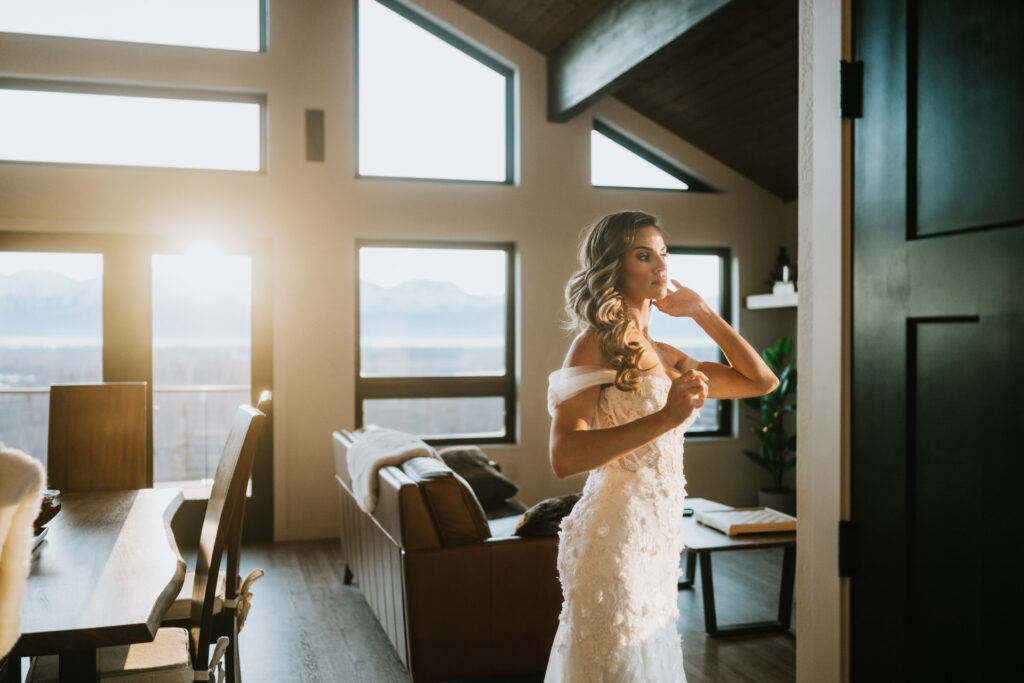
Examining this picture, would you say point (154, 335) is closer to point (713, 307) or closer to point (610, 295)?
point (713, 307)

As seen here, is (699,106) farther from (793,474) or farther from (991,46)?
(991,46)

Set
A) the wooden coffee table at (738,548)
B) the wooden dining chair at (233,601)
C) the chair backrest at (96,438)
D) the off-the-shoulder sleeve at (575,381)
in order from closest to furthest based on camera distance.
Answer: the off-the-shoulder sleeve at (575,381), the wooden dining chair at (233,601), the chair backrest at (96,438), the wooden coffee table at (738,548)

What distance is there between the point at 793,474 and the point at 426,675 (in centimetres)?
433

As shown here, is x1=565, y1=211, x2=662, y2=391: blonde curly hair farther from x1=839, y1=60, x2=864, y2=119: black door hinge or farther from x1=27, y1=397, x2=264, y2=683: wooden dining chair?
x1=27, y1=397, x2=264, y2=683: wooden dining chair

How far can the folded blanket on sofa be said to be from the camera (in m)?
3.41

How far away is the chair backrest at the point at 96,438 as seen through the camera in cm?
324

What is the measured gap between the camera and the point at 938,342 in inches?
54.1

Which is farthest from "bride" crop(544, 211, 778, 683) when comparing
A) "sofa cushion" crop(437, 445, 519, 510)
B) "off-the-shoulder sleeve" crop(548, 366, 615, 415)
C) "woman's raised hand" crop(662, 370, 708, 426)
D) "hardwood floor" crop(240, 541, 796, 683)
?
"sofa cushion" crop(437, 445, 519, 510)

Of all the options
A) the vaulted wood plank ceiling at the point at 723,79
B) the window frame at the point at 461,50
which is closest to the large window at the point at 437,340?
the window frame at the point at 461,50

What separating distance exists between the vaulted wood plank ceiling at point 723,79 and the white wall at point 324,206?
0.53 ft

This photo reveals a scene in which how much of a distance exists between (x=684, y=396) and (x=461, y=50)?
495 centimetres

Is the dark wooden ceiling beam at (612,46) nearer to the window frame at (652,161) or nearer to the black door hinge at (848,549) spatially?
the window frame at (652,161)

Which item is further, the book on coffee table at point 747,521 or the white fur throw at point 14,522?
the book on coffee table at point 747,521

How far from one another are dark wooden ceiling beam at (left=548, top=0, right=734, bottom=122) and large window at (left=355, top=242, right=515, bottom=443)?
48.3 inches
